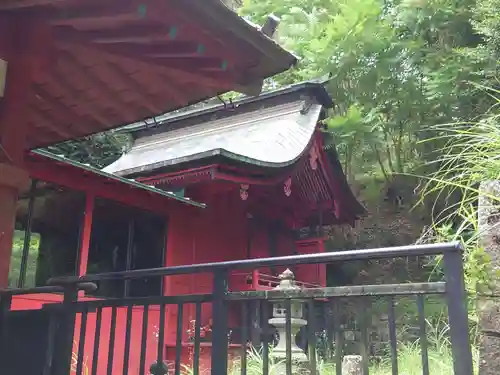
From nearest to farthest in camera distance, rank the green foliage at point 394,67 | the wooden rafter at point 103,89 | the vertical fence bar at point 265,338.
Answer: the vertical fence bar at point 265,338, the wooden rafter at point 103,89, the green foliage at point 394,67

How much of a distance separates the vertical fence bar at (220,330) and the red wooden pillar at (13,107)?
107 cm

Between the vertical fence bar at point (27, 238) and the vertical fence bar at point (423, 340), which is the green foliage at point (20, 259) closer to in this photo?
the vertical fence bar at point (27, 238)

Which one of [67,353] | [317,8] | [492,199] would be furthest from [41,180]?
[317,8]

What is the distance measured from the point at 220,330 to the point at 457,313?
872mm

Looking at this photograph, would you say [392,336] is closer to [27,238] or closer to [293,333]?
[293,333]

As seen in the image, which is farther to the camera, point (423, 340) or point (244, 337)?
point (244, 337)

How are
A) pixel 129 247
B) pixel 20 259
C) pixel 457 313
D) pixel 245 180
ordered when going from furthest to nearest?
pixel 245 180 → pixel 129 247 → pixel 20 259 → pixel 457 313

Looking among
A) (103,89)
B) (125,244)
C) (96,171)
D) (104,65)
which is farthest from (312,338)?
(125,244)

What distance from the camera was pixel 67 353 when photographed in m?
2.43

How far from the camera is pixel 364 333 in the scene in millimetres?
1688

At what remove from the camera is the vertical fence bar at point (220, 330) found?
1990mm

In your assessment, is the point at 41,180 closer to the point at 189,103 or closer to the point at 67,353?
the point at 189,103

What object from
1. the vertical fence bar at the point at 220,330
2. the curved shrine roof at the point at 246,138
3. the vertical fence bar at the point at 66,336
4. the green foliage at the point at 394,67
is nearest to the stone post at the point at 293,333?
the curved shrine roof at the point at 246,138

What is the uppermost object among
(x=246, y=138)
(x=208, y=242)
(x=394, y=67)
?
(x=394, y=67)
